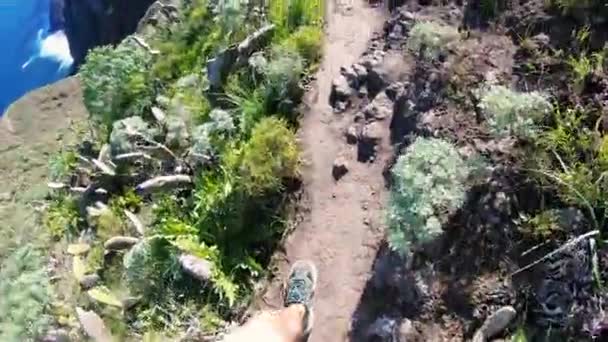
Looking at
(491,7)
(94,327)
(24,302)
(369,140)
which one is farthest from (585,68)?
(24,302)

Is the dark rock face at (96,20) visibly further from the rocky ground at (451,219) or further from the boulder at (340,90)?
the rocky ground at (451,219)

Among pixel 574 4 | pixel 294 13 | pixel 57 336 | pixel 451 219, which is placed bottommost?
pixel 57 336

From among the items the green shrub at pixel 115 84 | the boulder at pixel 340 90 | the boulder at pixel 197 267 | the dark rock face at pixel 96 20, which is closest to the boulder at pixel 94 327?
the boulder at pixel 197 267

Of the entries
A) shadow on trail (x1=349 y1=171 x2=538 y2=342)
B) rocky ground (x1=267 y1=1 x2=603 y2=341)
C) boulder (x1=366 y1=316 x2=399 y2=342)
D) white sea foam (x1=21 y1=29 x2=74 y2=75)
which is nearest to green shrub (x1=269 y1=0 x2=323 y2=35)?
rocky ground (x1=267 y1=1 x2=603 y2=341)

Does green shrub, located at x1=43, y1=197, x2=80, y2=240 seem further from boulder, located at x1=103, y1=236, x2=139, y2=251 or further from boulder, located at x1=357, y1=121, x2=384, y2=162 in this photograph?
boulder, located at x1=357, y1=121, x2=384, y2=162

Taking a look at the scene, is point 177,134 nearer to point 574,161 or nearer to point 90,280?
point 90,280
